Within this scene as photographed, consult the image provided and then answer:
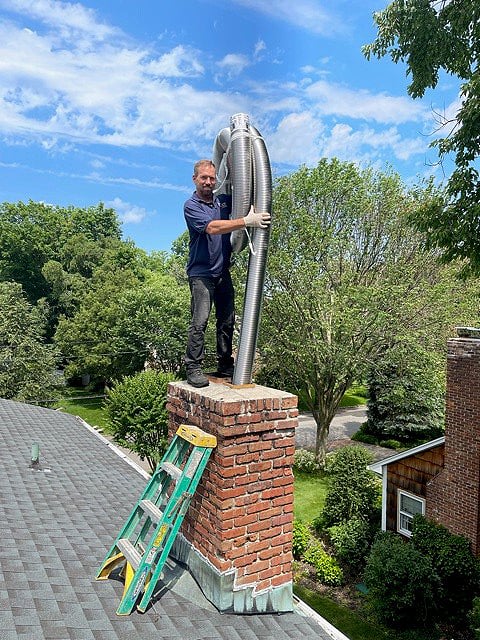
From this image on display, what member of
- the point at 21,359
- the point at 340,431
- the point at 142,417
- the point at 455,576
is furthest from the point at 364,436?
the point at 21,359

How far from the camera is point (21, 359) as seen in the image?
991 inches

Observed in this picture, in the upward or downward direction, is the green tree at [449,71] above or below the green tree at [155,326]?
above

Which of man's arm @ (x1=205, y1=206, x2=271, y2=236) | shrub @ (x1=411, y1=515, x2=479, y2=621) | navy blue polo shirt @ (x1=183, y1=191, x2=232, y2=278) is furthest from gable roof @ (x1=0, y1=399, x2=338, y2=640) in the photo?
shrub @ (x1=411, y1=515, x2=479, y2=621)

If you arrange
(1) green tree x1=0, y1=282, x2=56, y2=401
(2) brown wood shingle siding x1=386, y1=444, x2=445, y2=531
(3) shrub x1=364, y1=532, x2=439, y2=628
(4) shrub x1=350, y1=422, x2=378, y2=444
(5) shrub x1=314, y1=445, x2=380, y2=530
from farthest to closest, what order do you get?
1. (4) shrub x1=350, y1=422, x2=378, y2=444
2. (1) green tree x1=0, y1=282, x2=56, y2=401
3. (5) shrub x1=314, y1=445, x2=380, y2=530
4. (2) brown wood shingle siding x1=386, y1=444, x2=445, y2=531
5. (3) shrub x1=364, y1=532, x2=439, y2=628

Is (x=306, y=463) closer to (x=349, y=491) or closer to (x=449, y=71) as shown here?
(x=349, y=491)

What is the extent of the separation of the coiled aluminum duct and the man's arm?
0.05 metres

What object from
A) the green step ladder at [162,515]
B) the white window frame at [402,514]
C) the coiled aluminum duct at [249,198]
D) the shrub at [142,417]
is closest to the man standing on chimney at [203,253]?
the coiled aluminum duct at [249,198]

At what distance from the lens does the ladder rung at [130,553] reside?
3.58m

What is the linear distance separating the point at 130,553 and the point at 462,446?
1032 cm

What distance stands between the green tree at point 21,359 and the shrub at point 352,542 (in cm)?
1670

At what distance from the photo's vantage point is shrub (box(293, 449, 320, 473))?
2203 centimetres

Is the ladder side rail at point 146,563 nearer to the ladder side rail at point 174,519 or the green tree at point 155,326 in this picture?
the ladder side rail at point 174,519

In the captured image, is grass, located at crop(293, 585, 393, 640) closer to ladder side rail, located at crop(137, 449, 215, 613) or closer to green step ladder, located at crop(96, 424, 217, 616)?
green step ladder, located at crop(96, 424, 217, 616)

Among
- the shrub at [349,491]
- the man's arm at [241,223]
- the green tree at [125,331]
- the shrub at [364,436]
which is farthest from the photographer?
the green tree at [125,331]
